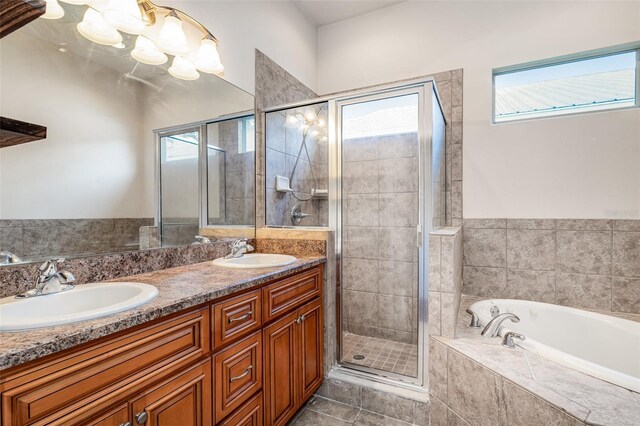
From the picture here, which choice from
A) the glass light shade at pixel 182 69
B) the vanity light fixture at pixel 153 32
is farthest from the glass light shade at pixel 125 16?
the glass light shade at pixel 182 69

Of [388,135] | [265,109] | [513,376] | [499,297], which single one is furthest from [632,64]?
[265,109]

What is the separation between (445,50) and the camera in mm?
2572

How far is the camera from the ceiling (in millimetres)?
2707

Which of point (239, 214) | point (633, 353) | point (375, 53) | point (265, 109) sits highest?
point (375, 53)

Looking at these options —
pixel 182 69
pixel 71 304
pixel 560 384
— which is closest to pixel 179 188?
pixel 182 69

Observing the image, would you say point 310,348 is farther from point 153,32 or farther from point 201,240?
point 153,32

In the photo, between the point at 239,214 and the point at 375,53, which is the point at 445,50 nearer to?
the point at 375,53

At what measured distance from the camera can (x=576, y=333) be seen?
6.37 ft

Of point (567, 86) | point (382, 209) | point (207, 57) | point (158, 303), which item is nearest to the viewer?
point (158, 303)

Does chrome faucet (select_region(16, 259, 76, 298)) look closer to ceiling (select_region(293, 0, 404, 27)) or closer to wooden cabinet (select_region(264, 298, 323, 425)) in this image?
wooden cabinet (select_region(264, 298, 323, 425))

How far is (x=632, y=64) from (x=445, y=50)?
4.21ft

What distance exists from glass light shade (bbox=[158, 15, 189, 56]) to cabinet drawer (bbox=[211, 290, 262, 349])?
4.32 ft

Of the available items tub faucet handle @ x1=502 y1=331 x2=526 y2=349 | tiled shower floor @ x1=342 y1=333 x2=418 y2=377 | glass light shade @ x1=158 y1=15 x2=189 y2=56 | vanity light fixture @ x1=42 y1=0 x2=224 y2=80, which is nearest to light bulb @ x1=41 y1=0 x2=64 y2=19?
vanity light fixture @ x1=42 y1=0 x2=224 y2=80

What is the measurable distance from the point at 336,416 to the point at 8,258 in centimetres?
175
